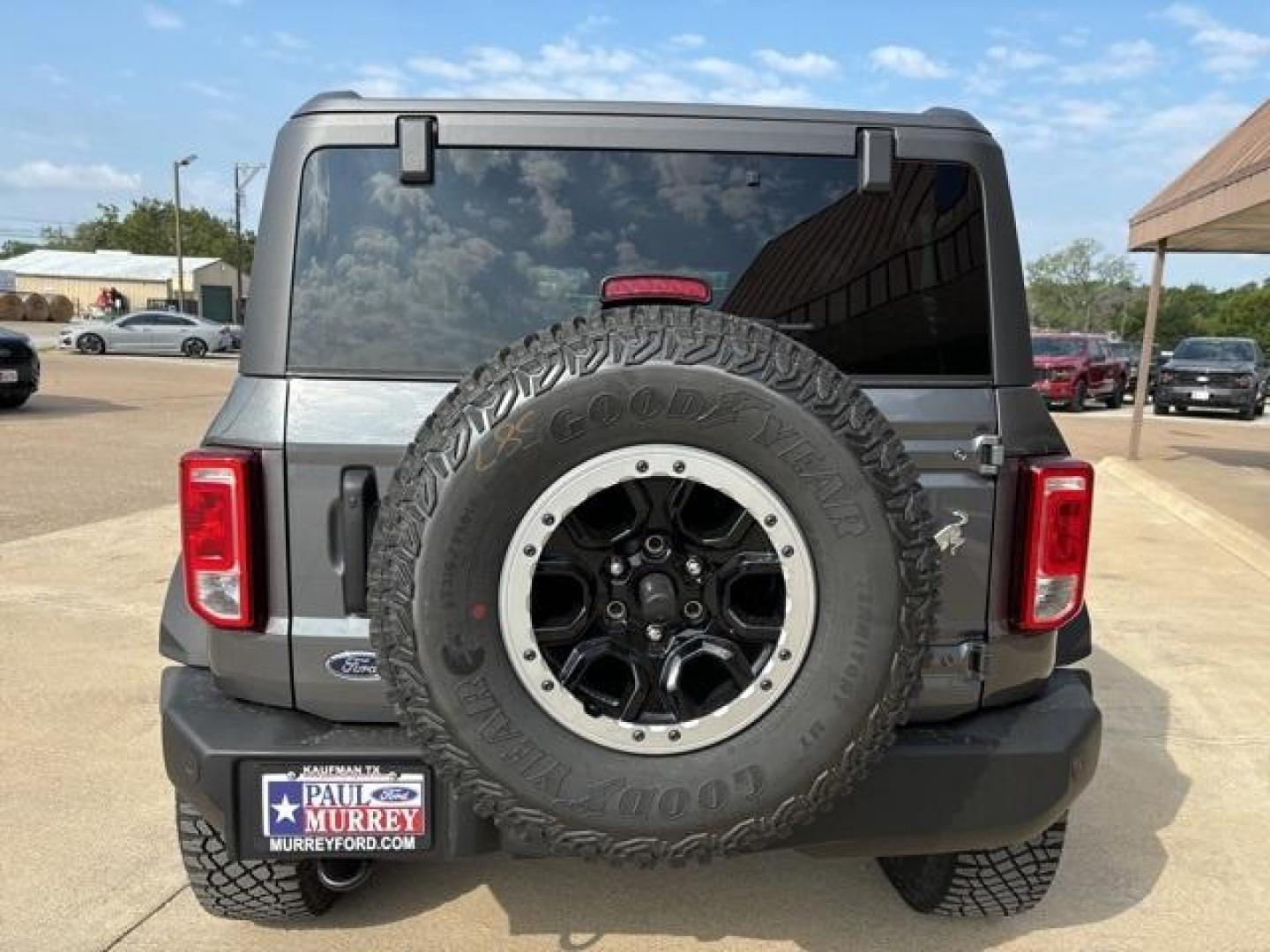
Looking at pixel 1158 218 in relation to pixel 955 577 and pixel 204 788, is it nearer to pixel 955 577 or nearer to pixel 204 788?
pixel 955 577

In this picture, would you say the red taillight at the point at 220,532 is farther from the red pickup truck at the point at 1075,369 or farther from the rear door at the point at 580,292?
the red pickup truck at the point at 1075,369

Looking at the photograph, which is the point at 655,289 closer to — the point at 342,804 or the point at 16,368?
the point at 342,804

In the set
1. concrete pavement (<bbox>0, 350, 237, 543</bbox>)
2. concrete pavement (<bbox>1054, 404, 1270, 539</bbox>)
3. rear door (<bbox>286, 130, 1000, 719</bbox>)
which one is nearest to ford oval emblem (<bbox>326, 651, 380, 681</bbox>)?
rear door (<bbox>286, 130, 1000, 719</bbox>)

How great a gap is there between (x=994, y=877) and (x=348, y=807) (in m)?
1.65

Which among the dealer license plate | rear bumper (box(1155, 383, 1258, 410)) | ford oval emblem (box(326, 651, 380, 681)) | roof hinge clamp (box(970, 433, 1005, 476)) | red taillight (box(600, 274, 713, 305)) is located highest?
red taillight (box(600, 274, 713, 305))

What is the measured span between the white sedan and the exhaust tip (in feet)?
104

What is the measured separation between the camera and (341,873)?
257 centimetres

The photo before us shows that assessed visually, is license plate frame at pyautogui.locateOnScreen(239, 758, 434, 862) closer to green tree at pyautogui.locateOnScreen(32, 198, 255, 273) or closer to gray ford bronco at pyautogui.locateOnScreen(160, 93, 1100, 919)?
gray ford bronco at pyautogui.locateOnScreen(160, 93, 1100, 919)

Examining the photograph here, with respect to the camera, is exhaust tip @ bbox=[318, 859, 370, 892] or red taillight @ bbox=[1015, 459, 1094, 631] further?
exhaust tip @ bbox=[318, 859, 370, 892]

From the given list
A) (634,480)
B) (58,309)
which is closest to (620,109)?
(634,480)

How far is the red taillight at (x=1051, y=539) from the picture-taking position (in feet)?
7.39

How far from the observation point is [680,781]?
189 cm

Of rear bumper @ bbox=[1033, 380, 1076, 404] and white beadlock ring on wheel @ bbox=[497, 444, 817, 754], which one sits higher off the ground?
white beadlock ring on wheel @ bbox=[497, 444, 817, 754]

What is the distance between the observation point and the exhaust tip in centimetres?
247
